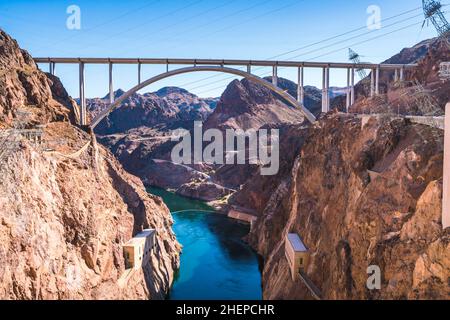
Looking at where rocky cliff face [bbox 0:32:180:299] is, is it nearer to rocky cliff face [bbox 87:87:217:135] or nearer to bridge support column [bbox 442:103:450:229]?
bridge support column [bbox 442:103:450:229]

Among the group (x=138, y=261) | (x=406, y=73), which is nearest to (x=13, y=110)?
(x=138, y=261)

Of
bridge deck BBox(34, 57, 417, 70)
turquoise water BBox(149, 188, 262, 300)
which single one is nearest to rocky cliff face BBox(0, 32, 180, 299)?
turquoise water BBox(149, 188, 262, 300)

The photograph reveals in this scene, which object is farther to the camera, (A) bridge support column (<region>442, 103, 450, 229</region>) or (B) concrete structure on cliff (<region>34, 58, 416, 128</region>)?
(B) concrete structure on cliff (<region>34, 58, 416, 128</region>)

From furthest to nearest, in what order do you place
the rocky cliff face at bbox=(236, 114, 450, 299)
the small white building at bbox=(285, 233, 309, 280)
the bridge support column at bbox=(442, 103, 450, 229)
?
the small white building at bbox=(285, 233, 309, 280), the rocky cliff face at bbox=(236, 114, 450, 299), the bridge support column at bbox=(442, 103, 450, 229)

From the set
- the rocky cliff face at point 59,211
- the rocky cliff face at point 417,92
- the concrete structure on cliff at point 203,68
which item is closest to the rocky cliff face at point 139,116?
the rocky cliff face at point 417,92

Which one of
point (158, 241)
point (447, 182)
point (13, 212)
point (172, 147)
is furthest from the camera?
point (172, 147)
